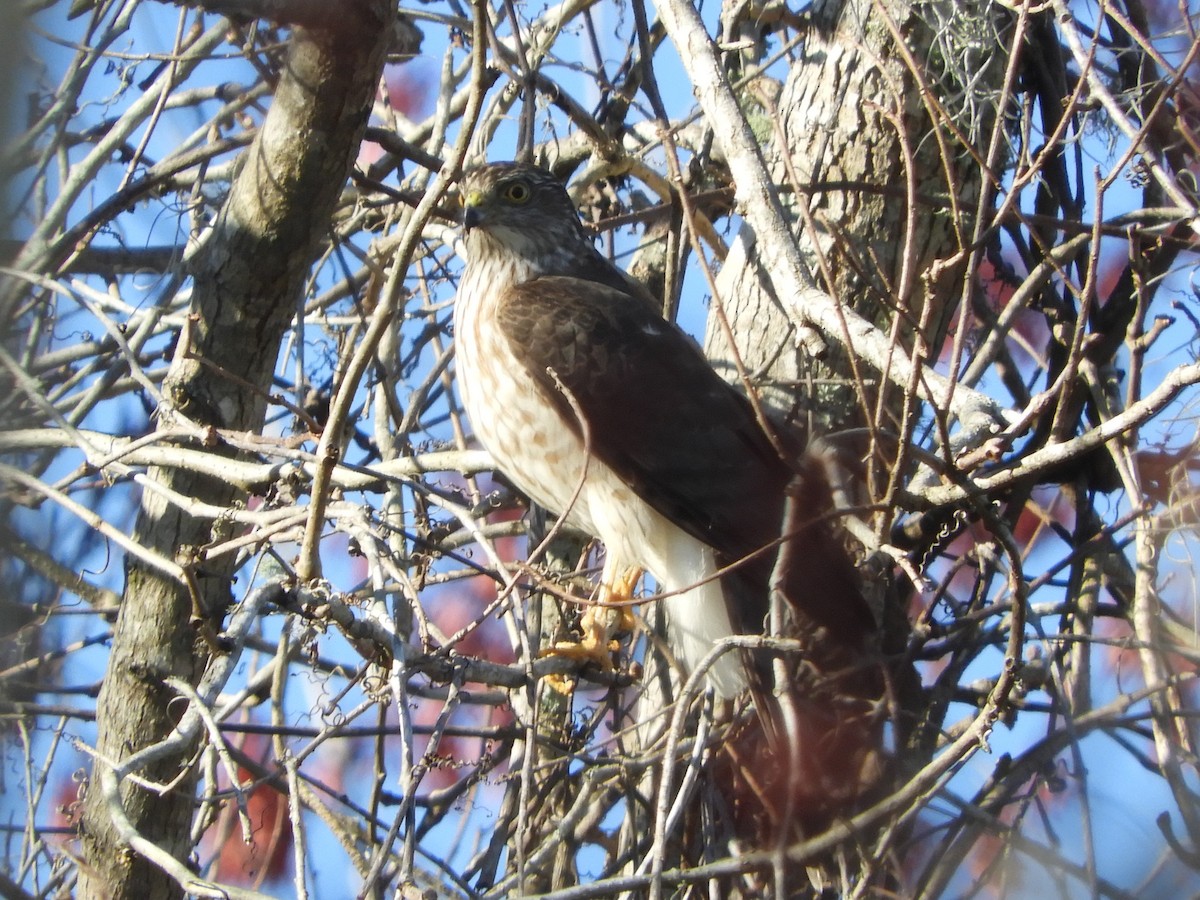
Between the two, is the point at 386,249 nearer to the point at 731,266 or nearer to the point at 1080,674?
the point at 731,266

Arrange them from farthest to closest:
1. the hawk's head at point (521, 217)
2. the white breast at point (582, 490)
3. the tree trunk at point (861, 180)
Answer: the hawk's head at point (521, 217) < the white breast at point (582, 490) < the tree trunk at point (861, 180)

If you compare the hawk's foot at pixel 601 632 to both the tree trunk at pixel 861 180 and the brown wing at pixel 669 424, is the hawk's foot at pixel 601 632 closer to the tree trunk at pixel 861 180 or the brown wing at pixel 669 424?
the brown wing at pixel 669 424

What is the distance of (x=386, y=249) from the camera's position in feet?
13.9

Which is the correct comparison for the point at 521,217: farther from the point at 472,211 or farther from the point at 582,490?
the point at 582,490

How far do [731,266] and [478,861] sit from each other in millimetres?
1879

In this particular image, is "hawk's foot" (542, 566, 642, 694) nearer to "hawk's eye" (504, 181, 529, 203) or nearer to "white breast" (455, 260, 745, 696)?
"white breast" (455, 260, 745, 696)

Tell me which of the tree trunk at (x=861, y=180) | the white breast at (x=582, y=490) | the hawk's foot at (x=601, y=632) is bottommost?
the hawk's foot at (x=601, y=632)

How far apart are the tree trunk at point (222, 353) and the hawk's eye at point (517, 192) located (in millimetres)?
761

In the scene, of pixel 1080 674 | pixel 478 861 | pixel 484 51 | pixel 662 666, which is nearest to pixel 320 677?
pixel 478 861

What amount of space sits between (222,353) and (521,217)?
114cm

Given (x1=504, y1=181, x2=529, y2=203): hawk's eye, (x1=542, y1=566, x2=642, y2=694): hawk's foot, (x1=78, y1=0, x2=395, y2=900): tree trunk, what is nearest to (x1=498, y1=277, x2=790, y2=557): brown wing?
(x1=542, y1=566, x2=642, y2=694): hawk's foot

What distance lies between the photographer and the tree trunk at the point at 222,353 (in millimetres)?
3338

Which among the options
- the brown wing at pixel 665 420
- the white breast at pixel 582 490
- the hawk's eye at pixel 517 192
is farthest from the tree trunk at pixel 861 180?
the hawk's eye at pixel 517 192

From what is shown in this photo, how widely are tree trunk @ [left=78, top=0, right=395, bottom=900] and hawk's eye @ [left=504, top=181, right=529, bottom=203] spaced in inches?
30.0
